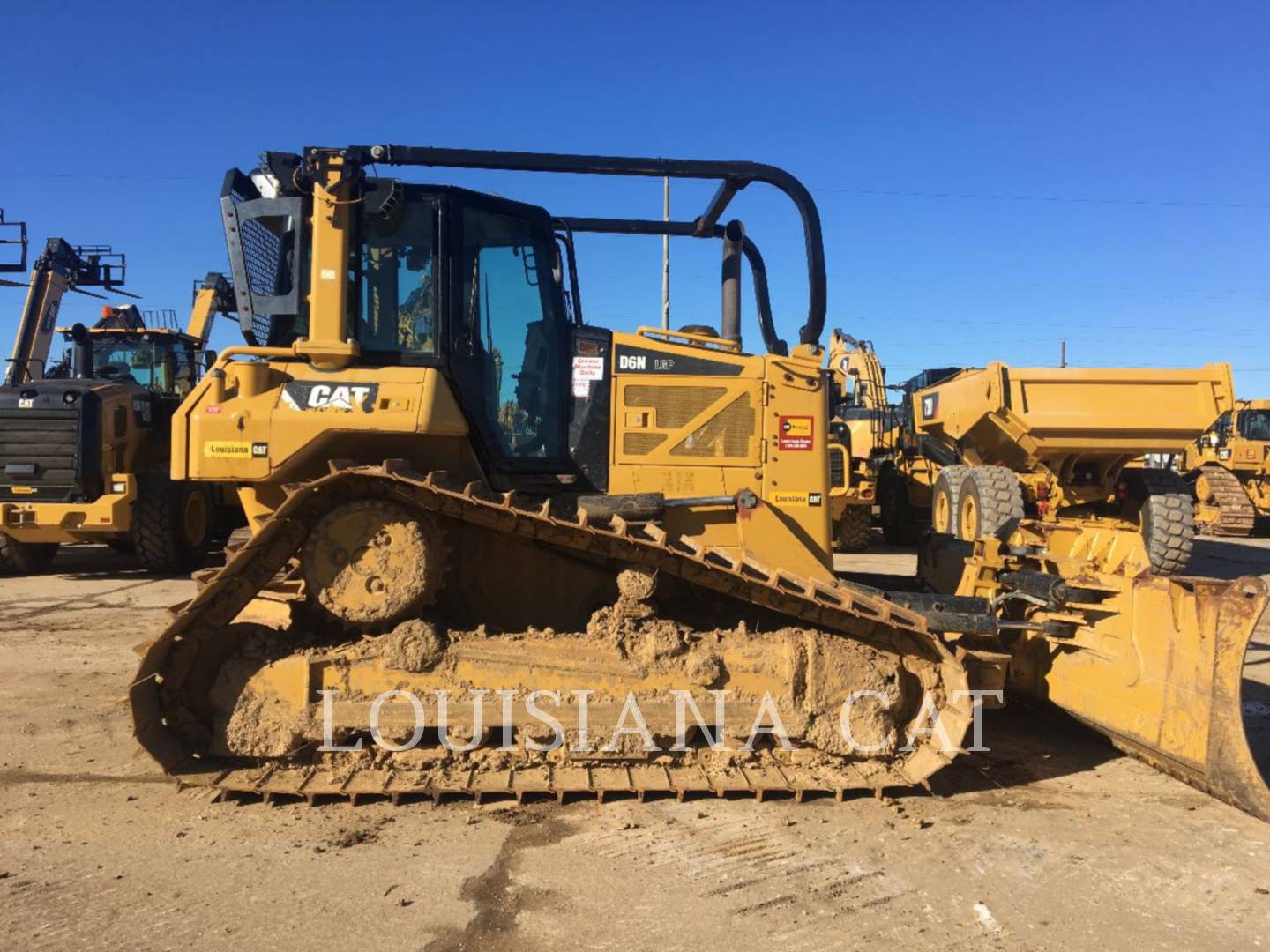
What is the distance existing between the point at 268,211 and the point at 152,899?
327cm

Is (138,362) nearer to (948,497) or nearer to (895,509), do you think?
(948,497)

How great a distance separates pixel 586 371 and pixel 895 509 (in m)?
11.8

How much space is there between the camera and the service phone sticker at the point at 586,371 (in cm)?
479

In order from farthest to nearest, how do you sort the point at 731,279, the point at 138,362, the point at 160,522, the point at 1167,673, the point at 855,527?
the point at 855,527
the point at 138,362
the point at 160,522
the point at 731,279
the point at 1167,673

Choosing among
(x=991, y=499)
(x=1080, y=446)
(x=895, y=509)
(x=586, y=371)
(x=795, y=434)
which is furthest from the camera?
(x=895, y=509)

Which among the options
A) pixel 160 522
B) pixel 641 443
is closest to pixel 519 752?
pixel 641 443

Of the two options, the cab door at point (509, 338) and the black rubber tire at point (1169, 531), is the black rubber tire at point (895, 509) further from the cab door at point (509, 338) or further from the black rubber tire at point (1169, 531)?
the cab door at point (509, 338)

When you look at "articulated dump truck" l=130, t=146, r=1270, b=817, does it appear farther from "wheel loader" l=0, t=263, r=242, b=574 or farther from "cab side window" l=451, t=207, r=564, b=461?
"wheel loader" l=0, t=263, r=242, b=574

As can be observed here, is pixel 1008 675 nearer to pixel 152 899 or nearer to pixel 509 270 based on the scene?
pixel 509 270

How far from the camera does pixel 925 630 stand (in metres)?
3.98

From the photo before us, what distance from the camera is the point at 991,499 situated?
373 inches

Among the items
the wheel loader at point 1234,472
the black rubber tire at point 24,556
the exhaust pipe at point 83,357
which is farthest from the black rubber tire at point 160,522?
the wheel loader at point 1234,472

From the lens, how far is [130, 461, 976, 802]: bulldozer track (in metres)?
3.92

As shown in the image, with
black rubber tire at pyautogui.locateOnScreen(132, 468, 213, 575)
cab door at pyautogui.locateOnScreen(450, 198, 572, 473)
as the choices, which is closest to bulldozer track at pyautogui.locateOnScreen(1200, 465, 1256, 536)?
cab door at pyautogui.locateOnScreen(450, 198, 572, 473)
